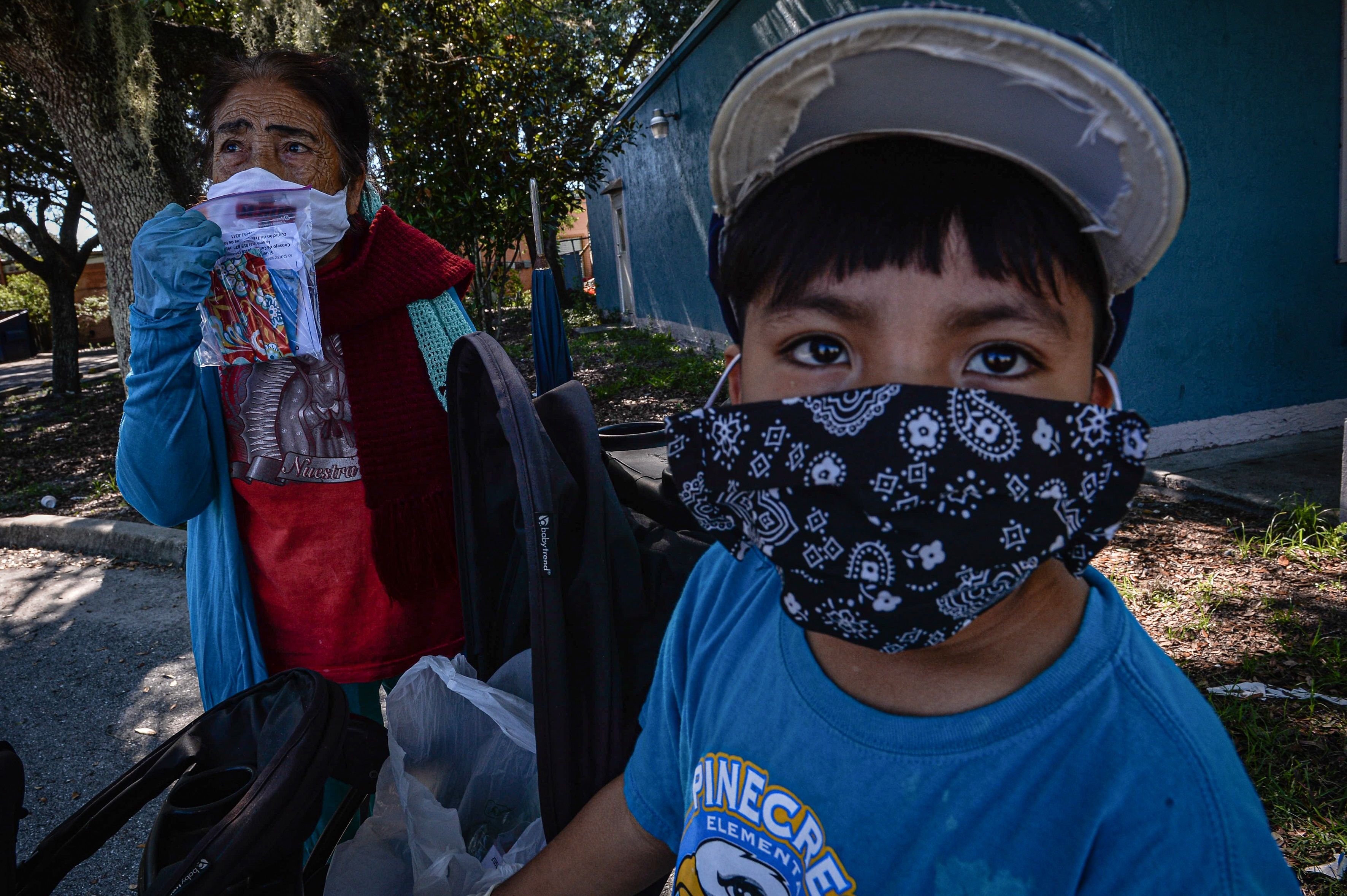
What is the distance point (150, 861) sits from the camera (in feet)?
3.89

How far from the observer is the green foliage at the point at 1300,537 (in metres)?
3.60

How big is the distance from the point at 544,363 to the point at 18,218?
15.2 m

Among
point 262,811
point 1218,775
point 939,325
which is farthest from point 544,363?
point 1218,775

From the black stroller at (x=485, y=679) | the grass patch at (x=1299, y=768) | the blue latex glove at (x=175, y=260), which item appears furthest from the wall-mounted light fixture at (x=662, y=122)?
the black stroller at (x=485, y=679)

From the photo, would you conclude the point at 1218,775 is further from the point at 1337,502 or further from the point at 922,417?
the point at 1337,502

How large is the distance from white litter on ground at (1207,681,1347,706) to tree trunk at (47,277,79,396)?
1504cm

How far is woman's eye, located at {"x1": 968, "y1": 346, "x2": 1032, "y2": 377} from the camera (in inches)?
33.1

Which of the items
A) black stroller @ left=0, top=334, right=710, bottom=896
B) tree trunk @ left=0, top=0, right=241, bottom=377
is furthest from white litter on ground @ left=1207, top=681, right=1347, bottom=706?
tree trunk @ left=0, top=0, right=241, bottom=377

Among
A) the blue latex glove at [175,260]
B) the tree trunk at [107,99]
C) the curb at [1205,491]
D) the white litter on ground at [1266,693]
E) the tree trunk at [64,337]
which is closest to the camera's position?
the blue latex glove at [175,260]

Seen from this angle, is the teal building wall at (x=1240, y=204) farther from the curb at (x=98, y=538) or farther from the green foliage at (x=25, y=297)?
the green foliage at (x=25, y=297)

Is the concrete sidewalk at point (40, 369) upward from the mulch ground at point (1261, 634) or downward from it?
upward

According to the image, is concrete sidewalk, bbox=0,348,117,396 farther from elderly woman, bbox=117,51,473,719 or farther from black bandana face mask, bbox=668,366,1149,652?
black bandana face mask, bbox=668,366,1149,652

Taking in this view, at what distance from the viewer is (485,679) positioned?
5.70ft

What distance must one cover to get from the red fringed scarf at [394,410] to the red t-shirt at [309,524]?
47mm
